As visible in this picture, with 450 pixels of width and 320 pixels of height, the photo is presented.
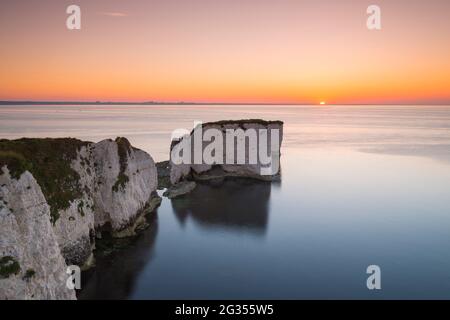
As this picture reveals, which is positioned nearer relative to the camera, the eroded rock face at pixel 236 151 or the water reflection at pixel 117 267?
the water reflection at pixel 117 267

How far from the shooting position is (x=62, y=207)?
27828 mm

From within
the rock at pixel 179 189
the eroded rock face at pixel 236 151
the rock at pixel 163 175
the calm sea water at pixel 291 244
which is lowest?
the calm sea water at pixel 291 244

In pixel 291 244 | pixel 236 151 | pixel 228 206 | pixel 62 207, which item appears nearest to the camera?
pixel 62 207

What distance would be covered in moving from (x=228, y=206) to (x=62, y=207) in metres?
26.2

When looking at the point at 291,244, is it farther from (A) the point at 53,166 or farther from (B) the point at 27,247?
(B) the point at 27,247

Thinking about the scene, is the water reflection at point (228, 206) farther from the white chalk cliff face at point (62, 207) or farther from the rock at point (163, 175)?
the rock at point (163, 175)

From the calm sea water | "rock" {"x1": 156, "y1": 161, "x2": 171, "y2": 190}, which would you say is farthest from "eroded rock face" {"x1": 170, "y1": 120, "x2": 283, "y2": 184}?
the calm sea water

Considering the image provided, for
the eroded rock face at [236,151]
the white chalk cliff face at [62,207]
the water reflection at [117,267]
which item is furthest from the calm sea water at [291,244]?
the eroded rock face at [236,151]

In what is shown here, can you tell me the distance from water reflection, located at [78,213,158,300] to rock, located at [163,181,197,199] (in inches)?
664

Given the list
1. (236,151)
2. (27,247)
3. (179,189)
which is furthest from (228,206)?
(27,247)

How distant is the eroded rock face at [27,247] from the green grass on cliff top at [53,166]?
6.28m

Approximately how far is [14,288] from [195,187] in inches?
1737

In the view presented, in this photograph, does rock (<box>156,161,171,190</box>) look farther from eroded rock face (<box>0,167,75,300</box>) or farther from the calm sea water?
Result: eroded rock face (<box>0,167,75,300</box>)

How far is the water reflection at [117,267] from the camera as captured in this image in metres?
26.2
